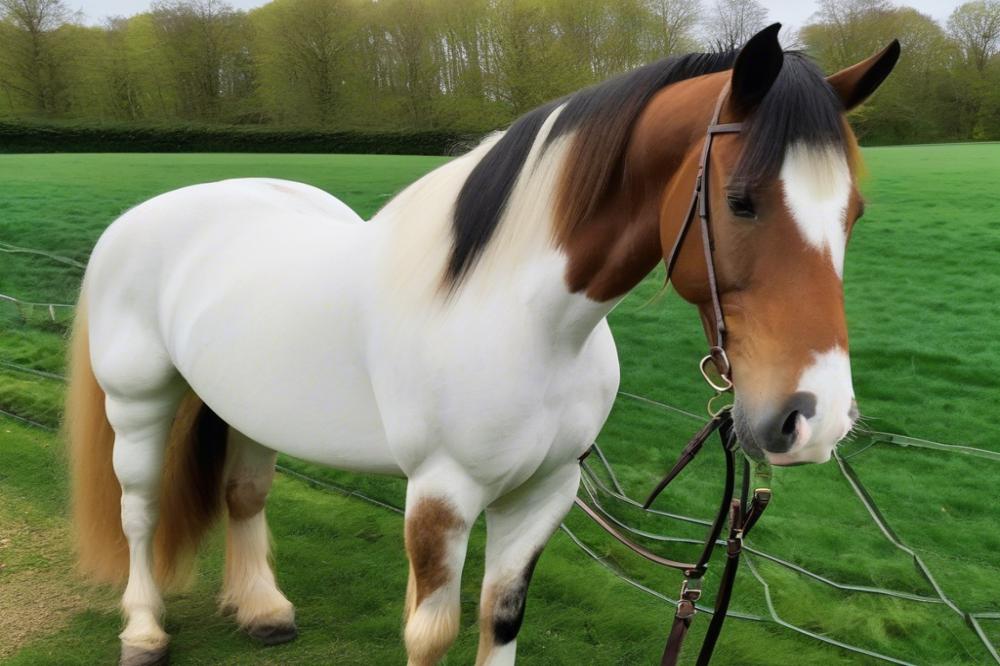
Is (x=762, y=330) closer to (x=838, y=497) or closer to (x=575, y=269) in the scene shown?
(x=575, y=269)

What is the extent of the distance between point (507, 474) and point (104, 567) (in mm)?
1788

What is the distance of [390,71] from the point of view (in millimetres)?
8984

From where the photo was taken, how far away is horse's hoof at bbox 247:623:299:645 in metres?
2.38

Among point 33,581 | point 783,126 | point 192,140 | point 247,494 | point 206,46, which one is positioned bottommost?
point 33,581

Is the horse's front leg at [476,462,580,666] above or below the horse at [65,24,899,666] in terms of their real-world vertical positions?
below

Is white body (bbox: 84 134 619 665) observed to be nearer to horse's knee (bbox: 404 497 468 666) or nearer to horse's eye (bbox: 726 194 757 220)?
horse's knee (bbox: 404 497 468 666)

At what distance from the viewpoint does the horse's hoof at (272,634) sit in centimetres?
238

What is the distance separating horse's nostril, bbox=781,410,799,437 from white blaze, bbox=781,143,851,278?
7.7 inches

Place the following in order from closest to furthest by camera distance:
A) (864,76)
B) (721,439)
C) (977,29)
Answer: (864,76) → (721,439) → (977,29)

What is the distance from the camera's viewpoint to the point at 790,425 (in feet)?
3.07

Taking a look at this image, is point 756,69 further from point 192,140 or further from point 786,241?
point 192,140

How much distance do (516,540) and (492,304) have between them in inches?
23.6

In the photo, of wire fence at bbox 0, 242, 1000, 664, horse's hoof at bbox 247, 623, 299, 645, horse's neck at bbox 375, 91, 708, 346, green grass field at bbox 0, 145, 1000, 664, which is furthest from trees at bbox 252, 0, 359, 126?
horse's neck at bbox 375, 91, 708, 346

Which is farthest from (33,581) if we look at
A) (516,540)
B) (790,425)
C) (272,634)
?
(790,425)
